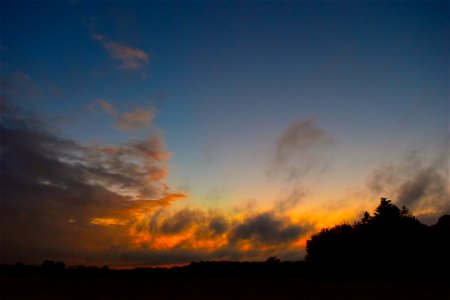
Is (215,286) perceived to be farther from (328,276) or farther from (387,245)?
(387,245)

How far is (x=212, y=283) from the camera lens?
55.6 metres

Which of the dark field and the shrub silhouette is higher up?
the shrub silhouette

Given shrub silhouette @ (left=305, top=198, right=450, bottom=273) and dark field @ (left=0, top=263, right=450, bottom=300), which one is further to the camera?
shrub silhouette @ (left=305, top=198, right=450, bottom=273)

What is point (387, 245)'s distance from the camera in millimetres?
54375

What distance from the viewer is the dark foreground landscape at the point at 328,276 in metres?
48.1

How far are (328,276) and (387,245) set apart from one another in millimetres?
8726

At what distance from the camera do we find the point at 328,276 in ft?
186

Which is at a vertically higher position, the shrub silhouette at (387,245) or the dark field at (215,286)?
the shrub silhouette at (387,245)

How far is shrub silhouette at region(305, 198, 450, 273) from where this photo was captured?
53.1 meters

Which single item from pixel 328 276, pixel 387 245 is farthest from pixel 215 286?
pixel 387 245

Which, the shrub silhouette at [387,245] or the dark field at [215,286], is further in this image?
the shrub silhouette at [387,245]

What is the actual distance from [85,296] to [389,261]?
36.7 m

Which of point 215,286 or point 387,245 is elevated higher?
point 387,245

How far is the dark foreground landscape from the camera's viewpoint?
1892 inches
